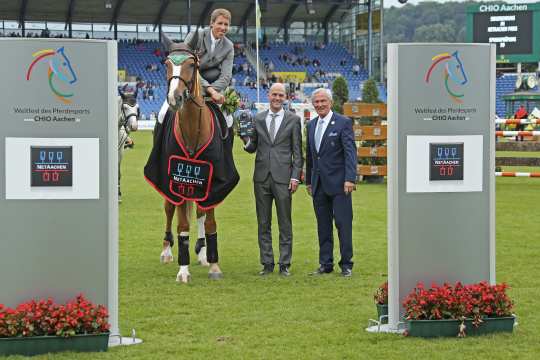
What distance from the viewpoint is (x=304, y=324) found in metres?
7.57

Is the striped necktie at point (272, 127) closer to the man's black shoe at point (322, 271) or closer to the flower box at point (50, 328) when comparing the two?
the man's black shoe at point (322, 271)

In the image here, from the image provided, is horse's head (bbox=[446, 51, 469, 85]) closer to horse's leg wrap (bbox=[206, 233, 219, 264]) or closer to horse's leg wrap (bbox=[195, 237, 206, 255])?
horse's leg wrap (bbox=[206, 233, 219, 264])

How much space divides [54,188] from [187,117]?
324 centimetres

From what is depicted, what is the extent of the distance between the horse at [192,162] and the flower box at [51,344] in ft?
10.9

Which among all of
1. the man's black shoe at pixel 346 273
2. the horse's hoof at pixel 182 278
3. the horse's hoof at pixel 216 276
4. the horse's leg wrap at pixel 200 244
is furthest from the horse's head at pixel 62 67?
the horse's leg wrap at pixel 200 244

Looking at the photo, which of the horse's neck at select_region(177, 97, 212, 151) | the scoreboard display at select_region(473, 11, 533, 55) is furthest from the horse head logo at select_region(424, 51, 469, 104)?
the scoreboard display at select_region(473, 11, 533, 55)

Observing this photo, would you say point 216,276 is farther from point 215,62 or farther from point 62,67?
point 62,67

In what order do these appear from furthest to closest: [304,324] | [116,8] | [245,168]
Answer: [116,8] < [245,168] < [304,324]

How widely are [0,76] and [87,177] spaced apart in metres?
0.91

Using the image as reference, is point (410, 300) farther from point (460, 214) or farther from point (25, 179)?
point (25, 179)

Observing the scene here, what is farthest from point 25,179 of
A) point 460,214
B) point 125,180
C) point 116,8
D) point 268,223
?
point 116,8

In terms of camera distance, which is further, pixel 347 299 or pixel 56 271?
pixel 347 299

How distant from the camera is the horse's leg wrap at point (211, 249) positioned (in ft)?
33.5

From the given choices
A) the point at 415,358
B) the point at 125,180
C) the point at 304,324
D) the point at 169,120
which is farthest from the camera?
the point at 125,180
